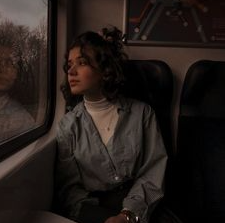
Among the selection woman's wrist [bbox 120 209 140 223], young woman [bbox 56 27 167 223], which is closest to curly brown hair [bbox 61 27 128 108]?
young woman [bbox 56 27 167 223]

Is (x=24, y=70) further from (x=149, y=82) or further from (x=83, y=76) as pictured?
(x=149, y=82)

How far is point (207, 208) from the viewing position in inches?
65.1

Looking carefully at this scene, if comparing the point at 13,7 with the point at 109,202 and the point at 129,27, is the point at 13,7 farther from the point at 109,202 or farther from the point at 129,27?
the point at 109,202

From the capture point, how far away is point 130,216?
4.54 feet

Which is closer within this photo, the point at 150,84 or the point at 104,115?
the point at 104,115

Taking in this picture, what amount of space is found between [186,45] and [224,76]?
1.05 feet

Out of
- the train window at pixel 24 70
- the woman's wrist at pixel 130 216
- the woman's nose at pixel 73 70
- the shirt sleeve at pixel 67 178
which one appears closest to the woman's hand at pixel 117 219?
the woman's wrist at pixel 130 216

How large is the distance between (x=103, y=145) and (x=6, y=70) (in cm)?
52

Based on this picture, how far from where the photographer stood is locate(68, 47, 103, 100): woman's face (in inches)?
59.1

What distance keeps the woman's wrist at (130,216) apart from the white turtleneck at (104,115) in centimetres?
35

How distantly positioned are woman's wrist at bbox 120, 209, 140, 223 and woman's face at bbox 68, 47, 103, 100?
0.54m

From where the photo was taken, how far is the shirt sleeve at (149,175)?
143 centimetres

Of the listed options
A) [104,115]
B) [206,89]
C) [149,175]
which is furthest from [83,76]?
[206,89]

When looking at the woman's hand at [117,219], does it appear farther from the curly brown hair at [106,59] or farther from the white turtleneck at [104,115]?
the curly brown hair at [106,59]
